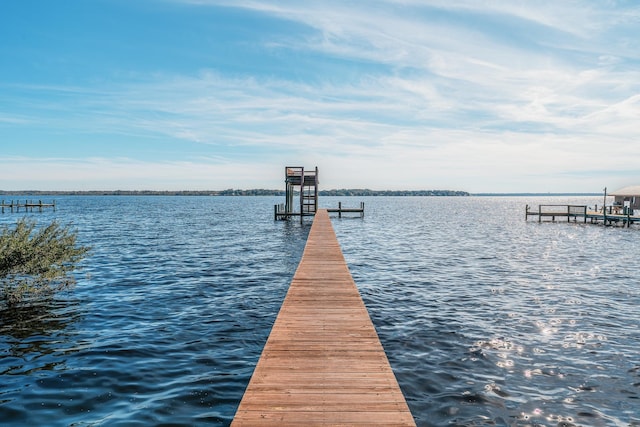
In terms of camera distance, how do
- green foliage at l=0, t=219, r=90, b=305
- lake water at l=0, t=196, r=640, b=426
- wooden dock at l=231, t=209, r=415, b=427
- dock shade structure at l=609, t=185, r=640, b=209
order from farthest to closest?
1. dock shade structure at l=609, t=185, r=640, b=209
2. green foliage at l=0, t=219, r=90, b=305
3. lake water at l=0, t=196, r=640, b=426
4. wooden dock at l=231, t=209, r=415, b=427

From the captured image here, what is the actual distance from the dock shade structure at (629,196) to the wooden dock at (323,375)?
200 feet

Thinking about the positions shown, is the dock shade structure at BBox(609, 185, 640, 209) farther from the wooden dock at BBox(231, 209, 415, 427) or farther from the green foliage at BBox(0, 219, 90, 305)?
the green foliage at BBox(0, 219, 90, 305)

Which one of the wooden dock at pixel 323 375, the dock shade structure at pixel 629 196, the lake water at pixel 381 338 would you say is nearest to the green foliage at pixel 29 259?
the lake water at pixel 381 338

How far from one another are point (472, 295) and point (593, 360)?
5.72 metres

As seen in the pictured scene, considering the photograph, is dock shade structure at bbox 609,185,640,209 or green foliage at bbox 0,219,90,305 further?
dock shade structure at bbox 609,185,640,209

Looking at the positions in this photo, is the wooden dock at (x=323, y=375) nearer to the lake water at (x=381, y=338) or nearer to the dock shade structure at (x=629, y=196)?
the lake water at (x=381, y=338)

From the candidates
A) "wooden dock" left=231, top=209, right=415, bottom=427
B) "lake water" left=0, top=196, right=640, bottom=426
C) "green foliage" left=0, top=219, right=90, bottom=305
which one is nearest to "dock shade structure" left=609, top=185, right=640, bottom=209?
"lake water" left=0, top=196, right=640, bottom=426

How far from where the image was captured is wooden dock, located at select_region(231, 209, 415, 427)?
4.75 metres

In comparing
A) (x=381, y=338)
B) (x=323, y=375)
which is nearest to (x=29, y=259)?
(x=381, y=338)

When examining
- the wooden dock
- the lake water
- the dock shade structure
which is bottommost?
the lake water

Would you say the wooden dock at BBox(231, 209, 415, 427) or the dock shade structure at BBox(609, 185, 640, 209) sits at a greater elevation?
the dock shade structure at BBox(609, 185, 640, 209)

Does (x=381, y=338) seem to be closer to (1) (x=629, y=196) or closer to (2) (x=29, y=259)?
(2) (x=29, y=259)

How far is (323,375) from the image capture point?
5.80m

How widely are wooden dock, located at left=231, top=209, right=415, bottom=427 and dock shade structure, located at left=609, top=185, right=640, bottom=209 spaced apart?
6109 cm
